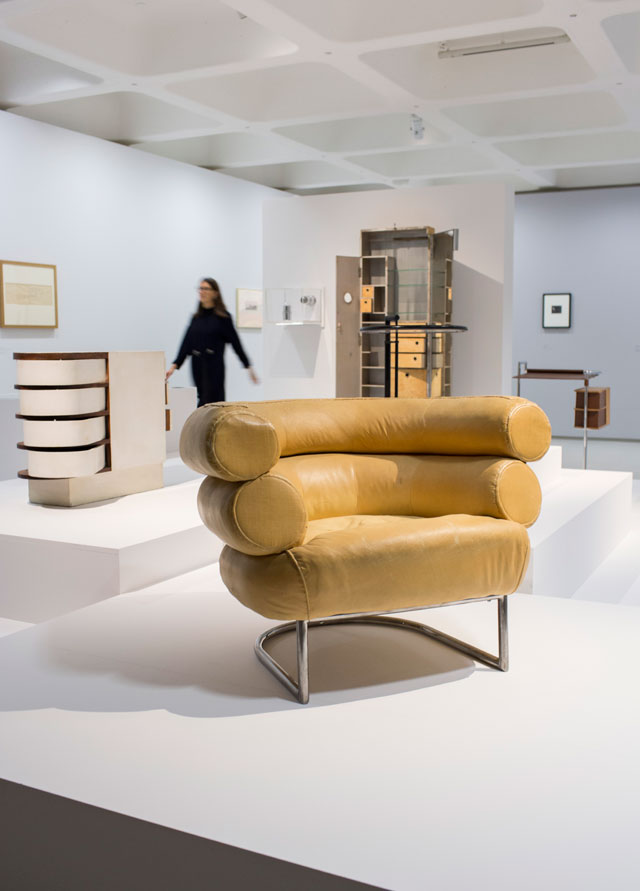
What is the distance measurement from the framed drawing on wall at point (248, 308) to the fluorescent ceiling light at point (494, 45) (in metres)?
4.86

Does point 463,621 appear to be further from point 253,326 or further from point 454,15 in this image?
point 253,326

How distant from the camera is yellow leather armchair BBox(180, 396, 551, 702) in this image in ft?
7.72

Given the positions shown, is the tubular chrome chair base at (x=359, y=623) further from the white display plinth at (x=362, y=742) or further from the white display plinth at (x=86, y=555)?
the white display plinth at (x=86, y=555)

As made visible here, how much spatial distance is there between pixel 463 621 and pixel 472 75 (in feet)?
19.9

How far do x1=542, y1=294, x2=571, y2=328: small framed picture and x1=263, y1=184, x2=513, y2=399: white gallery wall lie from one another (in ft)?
11.4

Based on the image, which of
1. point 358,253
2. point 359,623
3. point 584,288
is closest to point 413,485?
point 359,623

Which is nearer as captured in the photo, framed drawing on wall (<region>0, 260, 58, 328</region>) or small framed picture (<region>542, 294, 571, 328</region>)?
framed drawing on wall (<region>0, 260, 58, 328</region>)

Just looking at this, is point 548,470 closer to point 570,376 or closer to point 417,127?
point 570,376

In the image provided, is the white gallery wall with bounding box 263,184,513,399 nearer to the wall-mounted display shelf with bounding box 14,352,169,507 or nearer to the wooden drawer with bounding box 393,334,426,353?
the wooden drawer with bounding box 393,334,426,353

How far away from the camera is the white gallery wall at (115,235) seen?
8336 millimetres

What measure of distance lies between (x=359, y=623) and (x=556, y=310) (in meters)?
10.4

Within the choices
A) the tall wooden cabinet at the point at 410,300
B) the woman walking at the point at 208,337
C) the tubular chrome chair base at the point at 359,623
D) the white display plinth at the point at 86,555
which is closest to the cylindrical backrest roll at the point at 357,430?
the tubular chrome chair base at the point at 359,623

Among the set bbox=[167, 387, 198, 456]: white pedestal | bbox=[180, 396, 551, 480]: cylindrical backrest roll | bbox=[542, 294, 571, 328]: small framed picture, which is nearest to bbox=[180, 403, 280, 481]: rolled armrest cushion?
bbox=[180, 396, 551, 480]: cylindrical backrest roll

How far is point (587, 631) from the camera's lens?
293 cm
